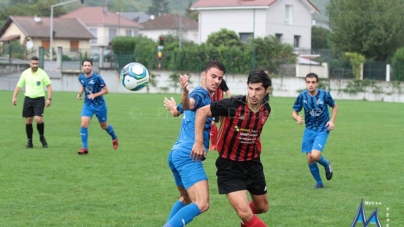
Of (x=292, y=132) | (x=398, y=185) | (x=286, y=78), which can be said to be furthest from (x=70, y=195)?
(x=286, y=78)

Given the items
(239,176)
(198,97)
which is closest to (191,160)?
(239,176)

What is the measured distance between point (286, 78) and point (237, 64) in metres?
3.15

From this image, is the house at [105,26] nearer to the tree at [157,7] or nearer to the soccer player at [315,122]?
the tree at [157,7]

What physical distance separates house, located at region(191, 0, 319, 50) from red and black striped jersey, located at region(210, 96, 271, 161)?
45.6 metres

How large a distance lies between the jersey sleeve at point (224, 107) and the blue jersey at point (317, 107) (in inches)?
163

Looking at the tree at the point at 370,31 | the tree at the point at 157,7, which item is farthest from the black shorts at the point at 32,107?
the tree at the point at 157,7

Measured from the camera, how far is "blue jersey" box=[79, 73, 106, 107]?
1344 centimetres

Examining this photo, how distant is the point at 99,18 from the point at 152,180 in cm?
9657

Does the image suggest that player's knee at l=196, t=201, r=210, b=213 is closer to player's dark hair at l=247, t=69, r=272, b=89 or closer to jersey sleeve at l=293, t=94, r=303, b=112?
player's dark hair at l=247, t=69, r=272, b=89

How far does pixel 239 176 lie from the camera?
6141 mm

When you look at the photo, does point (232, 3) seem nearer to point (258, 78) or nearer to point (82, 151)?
point (82, 151)

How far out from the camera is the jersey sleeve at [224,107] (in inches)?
236

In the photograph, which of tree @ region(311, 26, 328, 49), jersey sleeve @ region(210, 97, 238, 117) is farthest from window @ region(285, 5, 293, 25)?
jersey sleeve @ region(210, 97, 238, 117)

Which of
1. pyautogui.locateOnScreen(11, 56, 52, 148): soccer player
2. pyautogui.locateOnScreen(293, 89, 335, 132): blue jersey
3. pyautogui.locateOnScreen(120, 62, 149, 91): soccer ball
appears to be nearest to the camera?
pyautogui.locateOnScreen(120, 62, 149, 91): soccer ball
